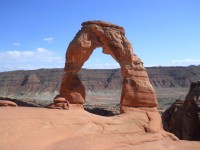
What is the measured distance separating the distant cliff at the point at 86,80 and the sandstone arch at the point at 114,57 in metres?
72.0

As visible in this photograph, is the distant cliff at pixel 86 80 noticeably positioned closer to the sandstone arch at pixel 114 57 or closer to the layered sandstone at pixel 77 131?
the sandstone arch at pixel 114 57

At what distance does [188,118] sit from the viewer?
71.5 ft

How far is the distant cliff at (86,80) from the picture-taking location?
3583 inches

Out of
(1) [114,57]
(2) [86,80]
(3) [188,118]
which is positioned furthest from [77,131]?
(2) [86,80]

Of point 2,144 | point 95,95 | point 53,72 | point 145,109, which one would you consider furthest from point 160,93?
point 2,144

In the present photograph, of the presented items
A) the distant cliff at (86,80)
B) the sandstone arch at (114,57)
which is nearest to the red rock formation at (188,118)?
the sandstone arch at (114,57)

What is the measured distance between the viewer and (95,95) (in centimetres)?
9450

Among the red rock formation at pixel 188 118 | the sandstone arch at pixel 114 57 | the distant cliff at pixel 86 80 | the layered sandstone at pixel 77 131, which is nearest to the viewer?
the layered sandstone at pixel 77 131

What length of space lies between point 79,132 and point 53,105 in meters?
2.77

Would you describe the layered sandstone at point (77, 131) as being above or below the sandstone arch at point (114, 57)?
below

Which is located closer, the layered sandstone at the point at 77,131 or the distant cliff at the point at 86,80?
the layered sandstone at the point at 77,131

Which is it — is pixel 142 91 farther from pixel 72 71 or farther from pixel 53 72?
pixel 53 72

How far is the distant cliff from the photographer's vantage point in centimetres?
9100

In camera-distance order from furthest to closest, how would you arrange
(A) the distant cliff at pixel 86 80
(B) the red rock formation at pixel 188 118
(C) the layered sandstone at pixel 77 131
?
(A) the distant cliff at pixel 86 80 → (B) the red rock formation at pixel 188 118 → (C) the layered sandstone at pixel 77 131
